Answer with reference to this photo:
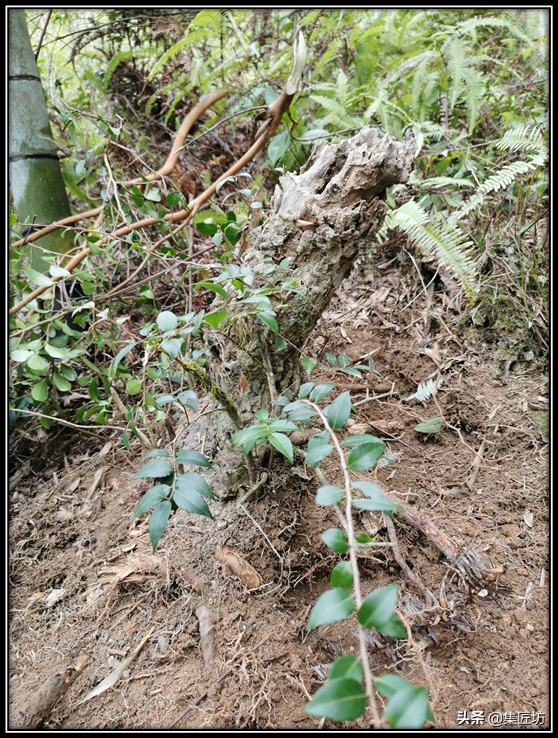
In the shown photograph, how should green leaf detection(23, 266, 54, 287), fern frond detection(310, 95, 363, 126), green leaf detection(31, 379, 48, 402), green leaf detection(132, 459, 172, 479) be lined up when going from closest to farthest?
green leaf detection(132, 459, 172, 479), green leaf detection(23, 266, 54, 287), green leaf detection(31, 379, 48, 402), fern frond detection(310, 95, 363, 126)

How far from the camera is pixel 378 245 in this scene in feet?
7.72

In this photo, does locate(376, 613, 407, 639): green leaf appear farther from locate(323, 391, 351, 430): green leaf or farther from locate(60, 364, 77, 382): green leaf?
locate(60, 364, 77, 382): green leaf

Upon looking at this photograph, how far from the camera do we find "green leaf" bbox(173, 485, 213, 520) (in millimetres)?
889

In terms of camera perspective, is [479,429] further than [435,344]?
No

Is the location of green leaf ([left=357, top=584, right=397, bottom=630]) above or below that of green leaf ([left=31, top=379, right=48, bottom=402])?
above

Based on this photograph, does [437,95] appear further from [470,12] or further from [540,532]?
[540,532]

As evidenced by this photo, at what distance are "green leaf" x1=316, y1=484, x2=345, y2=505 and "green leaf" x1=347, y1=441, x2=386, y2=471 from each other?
0.22 ft

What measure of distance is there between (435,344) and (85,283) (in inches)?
64.4

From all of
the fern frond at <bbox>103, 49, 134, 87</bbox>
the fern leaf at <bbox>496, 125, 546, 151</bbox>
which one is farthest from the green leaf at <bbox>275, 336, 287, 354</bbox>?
the fern frond at <bbox>103, 49, 134, 87</bbox>

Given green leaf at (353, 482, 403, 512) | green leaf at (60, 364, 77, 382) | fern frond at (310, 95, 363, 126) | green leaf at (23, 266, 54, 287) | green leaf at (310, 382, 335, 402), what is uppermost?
fern frond at (310, 95, 363, 126)

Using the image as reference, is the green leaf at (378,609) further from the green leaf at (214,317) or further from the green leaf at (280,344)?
the green leaf at (280,344)

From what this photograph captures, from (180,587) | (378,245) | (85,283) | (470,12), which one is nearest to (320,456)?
(180,587)

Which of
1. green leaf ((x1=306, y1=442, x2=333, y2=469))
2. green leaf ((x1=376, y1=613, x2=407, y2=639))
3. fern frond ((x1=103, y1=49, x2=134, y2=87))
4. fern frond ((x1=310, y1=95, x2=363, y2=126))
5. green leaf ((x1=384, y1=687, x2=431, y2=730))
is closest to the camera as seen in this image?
green leaf ((x1=384, y1=687, x2=431, y2=730))

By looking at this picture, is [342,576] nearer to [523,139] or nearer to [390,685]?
[390,685]
